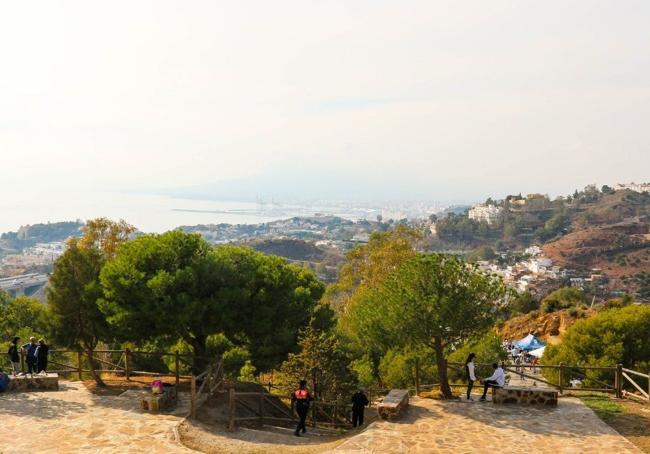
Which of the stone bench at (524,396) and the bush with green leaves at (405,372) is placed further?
the bush with green leaves at (405,372)

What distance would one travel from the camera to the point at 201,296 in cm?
1738

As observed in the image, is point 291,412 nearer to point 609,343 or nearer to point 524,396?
Result: point 524,396

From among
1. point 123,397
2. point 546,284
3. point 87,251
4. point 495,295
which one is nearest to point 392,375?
point 495,295

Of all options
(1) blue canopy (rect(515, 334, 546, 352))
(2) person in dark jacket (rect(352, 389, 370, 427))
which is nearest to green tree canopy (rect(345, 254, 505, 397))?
(2) person in dark jacket (rect(352, 389, 370, 427))

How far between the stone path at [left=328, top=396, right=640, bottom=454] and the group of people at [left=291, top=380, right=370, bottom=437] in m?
0.83

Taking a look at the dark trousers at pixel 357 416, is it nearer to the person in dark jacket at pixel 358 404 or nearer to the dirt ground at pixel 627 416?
the person in dark jacket at pixel 358 404

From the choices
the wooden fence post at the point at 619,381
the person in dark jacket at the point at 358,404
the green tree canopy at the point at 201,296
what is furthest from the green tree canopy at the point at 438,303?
the green tree canopy at the point at 201,296

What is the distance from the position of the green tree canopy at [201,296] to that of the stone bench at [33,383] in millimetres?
2258

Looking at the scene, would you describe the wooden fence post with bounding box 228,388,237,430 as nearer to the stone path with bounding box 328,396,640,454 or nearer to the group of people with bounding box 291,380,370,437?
the group of people with bounding box 291,380,370,437

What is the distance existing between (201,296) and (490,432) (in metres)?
9.32

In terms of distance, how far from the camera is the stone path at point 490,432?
11.9m

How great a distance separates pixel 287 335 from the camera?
61.4 feet

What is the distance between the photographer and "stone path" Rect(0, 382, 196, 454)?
11.7 meters

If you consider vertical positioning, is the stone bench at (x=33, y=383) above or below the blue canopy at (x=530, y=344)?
above
